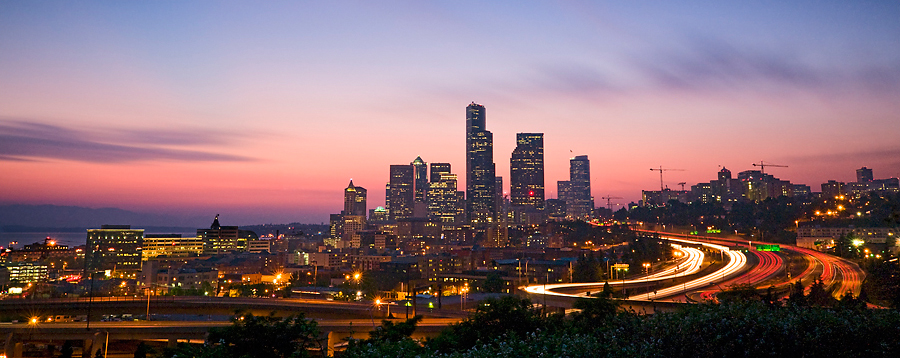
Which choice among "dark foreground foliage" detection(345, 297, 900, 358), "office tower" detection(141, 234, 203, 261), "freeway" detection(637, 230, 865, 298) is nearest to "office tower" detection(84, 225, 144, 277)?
"office tower" detection(141, 234, 203, 261)

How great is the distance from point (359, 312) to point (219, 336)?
20.9 meters

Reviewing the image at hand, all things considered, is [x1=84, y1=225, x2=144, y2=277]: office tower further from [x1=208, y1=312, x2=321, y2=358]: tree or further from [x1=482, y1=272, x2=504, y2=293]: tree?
[x1=208, y1=312, x2=321, y2=358]: tree

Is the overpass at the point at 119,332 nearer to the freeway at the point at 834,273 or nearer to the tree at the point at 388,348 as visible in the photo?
the tree at the point at 388,348

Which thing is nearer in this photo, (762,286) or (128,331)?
(128,331)

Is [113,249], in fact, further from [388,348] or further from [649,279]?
[388,348]

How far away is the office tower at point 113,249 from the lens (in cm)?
14288

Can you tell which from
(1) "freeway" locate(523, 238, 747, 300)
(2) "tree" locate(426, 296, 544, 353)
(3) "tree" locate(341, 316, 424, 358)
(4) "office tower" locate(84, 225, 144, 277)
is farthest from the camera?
(4) "office tower" locate(84, 225, 144, 277)

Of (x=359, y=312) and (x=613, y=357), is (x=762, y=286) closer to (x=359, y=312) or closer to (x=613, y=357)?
(x=359, y=312)

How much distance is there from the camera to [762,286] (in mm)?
55750

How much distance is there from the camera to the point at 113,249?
150750mm

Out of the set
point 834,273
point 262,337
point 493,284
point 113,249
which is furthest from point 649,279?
A: point 113,249

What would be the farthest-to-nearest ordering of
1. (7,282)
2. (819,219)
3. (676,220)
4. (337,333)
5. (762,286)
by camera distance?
(676,220) → (819,219) → (7,282) → (762,286) → (337,333)

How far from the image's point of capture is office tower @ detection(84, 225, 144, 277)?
469 ft

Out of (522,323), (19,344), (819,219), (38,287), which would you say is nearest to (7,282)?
(38,287)
